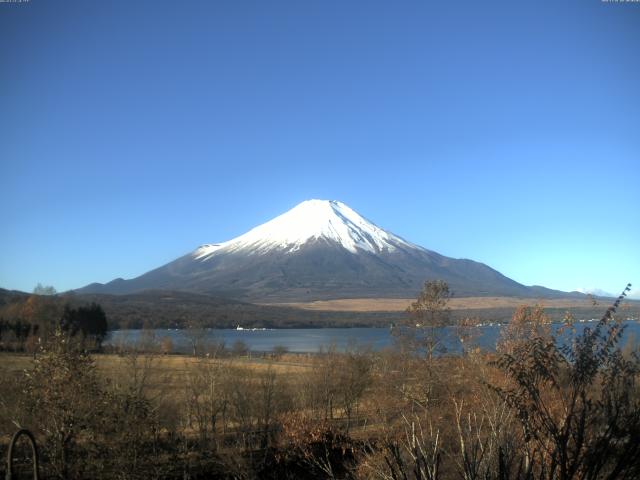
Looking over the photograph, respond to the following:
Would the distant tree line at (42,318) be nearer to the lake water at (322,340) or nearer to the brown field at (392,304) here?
the lake water at (322,340)

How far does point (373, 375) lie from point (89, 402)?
687 inches

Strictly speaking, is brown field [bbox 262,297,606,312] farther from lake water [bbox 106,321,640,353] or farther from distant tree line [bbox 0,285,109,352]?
distant tree line [bbox 0,285,109,352]

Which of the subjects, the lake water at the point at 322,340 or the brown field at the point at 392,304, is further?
the brown field at the point at 392,304

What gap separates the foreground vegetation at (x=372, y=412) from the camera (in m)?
4.84

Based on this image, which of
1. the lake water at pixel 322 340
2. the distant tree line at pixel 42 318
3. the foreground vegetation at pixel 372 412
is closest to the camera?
the foreground vegetation at pixel 372 412

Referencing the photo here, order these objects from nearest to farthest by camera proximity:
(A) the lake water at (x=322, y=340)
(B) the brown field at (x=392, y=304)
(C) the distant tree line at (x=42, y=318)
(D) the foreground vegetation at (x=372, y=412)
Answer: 1. (D) the foreground vegetation at (x=372, y=412)
2. (A) the lake water at (x=322, y=340)
3. (C) the distant tree line at (x=42, y=318)
4. (B) the brown field at (x=392, y=304)

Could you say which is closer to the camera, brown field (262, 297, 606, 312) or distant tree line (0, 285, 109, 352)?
distant tree line (0, 285, 109, 352)

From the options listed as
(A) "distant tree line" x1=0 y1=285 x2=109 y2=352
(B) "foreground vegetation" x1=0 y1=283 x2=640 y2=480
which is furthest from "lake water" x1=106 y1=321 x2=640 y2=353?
(A) "distant tree line" x1=0 y1=285 x2=109 y2=352

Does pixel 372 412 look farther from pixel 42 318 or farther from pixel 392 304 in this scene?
pixel 392 304

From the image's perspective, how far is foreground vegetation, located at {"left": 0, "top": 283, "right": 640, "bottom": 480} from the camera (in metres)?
4.84

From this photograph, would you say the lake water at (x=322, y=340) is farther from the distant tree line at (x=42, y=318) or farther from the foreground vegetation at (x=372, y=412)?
the distant tree line at (x=42, y=318)

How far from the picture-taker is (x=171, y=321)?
13262 cm

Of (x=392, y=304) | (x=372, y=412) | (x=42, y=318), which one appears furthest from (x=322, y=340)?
(x=392, y=304)

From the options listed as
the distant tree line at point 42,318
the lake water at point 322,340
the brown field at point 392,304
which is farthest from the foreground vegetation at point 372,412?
the brown field at point 392,304
